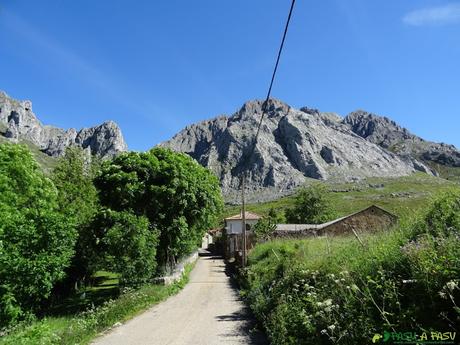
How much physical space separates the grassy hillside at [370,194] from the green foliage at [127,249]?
106 m

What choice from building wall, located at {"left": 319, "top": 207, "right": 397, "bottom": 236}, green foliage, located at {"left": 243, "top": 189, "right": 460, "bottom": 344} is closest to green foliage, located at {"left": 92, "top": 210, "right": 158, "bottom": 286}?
green foliage, located at {"left": 243, "top": 189, "right": 460, "bottom": 344}

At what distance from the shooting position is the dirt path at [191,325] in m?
10.1

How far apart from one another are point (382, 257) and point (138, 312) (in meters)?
11.3

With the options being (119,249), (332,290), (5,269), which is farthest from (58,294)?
(332,290)

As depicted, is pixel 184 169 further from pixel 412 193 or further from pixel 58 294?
pixel 412 193

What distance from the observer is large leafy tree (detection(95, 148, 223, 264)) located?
2184 cm

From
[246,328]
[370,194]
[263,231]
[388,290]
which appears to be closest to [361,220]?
[263,231]

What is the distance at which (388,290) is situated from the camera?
5223mm

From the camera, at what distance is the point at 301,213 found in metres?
91.3

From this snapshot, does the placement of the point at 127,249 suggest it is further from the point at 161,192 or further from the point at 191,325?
the point at 191,325

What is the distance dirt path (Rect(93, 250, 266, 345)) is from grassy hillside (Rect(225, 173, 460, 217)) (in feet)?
351

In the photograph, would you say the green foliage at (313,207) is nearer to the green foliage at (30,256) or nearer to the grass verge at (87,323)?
the grass verge at (87,323)

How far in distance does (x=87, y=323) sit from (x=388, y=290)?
978 cm

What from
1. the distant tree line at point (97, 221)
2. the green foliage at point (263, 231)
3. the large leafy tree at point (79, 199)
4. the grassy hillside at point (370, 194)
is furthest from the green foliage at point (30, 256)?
the grassy hillside at point (370, 194)
